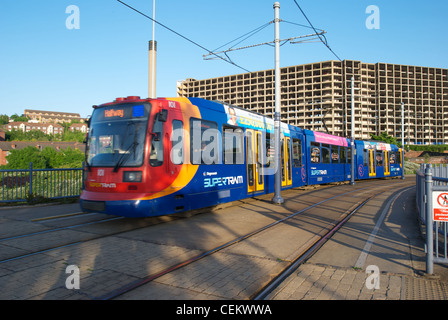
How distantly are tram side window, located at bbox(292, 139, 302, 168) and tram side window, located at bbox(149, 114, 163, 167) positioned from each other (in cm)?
881

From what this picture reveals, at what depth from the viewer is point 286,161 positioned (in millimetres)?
13922

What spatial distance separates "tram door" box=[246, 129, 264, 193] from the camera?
35.8 ft

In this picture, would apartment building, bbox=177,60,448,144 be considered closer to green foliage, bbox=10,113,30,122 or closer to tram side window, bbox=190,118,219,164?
tram side window, bbox=190,118,219,164

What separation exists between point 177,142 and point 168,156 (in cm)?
50

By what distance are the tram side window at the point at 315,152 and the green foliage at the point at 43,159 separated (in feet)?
232

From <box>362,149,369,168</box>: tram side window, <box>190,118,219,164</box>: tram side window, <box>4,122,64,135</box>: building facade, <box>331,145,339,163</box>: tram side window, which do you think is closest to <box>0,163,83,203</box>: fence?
<box>190,118,219,164</box>: tram side window

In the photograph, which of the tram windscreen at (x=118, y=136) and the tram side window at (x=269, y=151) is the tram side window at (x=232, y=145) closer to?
the tram side window at (x=269, y=151)

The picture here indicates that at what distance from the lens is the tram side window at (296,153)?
14.8 metres

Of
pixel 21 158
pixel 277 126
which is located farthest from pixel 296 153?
pixel 21 158

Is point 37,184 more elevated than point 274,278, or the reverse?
point 37,184

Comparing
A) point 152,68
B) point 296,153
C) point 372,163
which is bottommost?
point 372,163

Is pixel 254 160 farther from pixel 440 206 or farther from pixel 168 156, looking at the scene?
pixel 440 206

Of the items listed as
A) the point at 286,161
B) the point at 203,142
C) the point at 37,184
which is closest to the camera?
the point at 203,142
